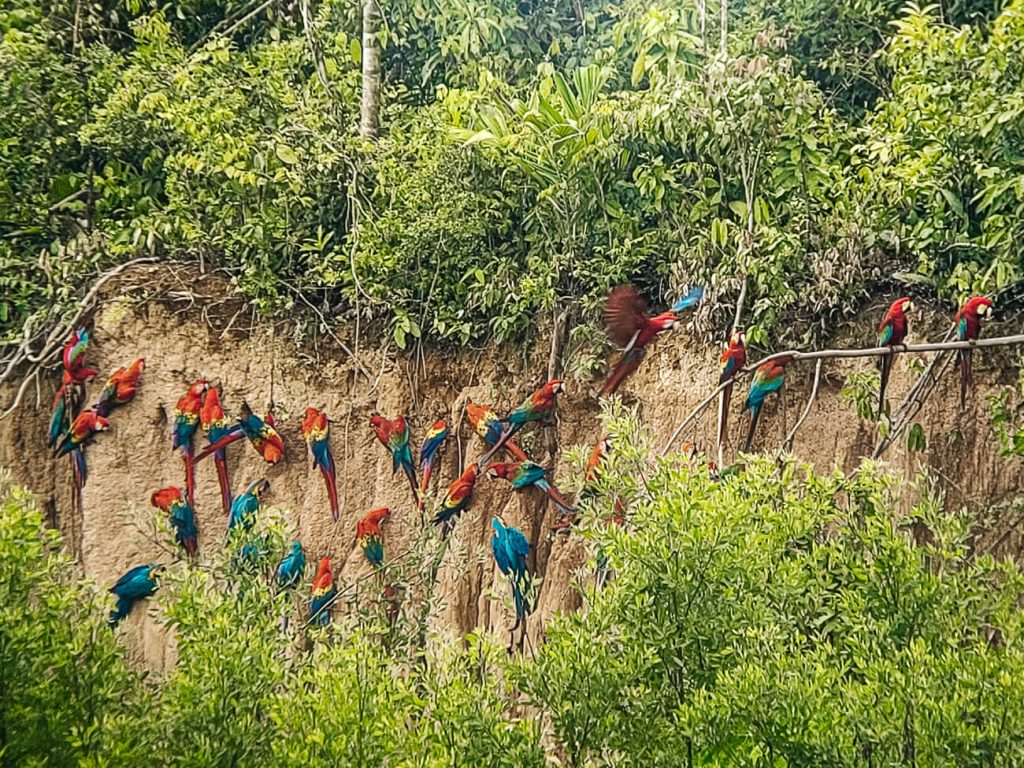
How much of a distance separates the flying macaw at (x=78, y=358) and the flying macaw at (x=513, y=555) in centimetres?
213

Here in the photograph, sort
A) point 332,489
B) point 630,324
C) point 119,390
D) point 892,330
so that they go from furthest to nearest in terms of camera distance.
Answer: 1. point 119,390
2. point 332,489
3. point 630,324
4. point 892,330

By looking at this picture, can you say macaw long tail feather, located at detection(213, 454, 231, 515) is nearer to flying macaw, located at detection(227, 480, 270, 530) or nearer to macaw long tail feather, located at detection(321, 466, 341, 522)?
flying macaw, located at detection(227, 480, 270, 530)

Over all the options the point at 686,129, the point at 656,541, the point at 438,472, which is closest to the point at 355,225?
the point at 438,472

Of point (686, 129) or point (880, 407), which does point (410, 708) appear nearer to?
point (880, 407)

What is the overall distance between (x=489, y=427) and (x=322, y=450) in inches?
32.1

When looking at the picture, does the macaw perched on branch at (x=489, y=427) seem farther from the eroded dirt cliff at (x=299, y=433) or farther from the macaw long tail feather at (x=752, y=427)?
the macaw long tail feather at (x=752, y=427)

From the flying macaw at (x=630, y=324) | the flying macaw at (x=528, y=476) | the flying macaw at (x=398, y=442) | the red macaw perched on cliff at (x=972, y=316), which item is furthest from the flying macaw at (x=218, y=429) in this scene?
the red macaw perched on cliff at (x=972, y=316)

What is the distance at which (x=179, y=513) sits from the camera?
4430mm

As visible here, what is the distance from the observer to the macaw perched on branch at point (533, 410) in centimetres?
415

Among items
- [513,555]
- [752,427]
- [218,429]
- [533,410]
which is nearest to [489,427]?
[533,410]

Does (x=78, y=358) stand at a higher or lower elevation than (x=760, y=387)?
lower

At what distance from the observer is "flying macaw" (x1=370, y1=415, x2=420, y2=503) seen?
4371 millimetres

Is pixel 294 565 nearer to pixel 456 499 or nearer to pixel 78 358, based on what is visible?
pixel 456 499

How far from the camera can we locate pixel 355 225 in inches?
176
